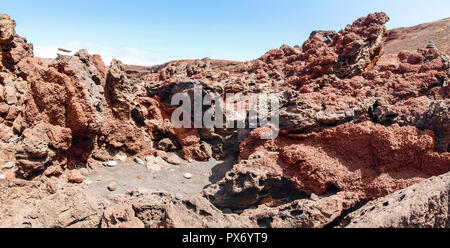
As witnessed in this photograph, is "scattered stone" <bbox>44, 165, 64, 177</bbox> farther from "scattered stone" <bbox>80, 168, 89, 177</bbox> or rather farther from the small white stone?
the small white stone

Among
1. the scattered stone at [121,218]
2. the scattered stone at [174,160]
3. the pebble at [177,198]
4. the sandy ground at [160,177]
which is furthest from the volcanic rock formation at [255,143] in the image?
the pebble at [177,198]

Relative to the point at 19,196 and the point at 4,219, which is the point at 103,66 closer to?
the point at 19,196

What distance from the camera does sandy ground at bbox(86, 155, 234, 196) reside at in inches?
235

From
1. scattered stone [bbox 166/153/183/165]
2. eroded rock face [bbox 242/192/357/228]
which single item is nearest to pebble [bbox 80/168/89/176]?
scattered stone [bbox 166/153/183/165]

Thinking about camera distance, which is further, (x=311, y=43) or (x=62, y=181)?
(x=311, y=43)

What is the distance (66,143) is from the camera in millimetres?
5984

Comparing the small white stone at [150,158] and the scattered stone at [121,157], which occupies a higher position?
the scattered stone at [121,157]

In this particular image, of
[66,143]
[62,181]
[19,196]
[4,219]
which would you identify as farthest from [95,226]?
[66,143]

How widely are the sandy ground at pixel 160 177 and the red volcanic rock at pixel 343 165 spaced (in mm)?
1118

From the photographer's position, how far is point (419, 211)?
3156 mm

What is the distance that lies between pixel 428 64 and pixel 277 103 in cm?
407

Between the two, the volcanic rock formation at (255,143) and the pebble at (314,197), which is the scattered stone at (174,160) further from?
the pebble at (314,197)

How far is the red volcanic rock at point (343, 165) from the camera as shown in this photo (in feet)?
15.4

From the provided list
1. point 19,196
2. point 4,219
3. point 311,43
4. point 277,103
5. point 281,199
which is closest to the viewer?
point 4,219
